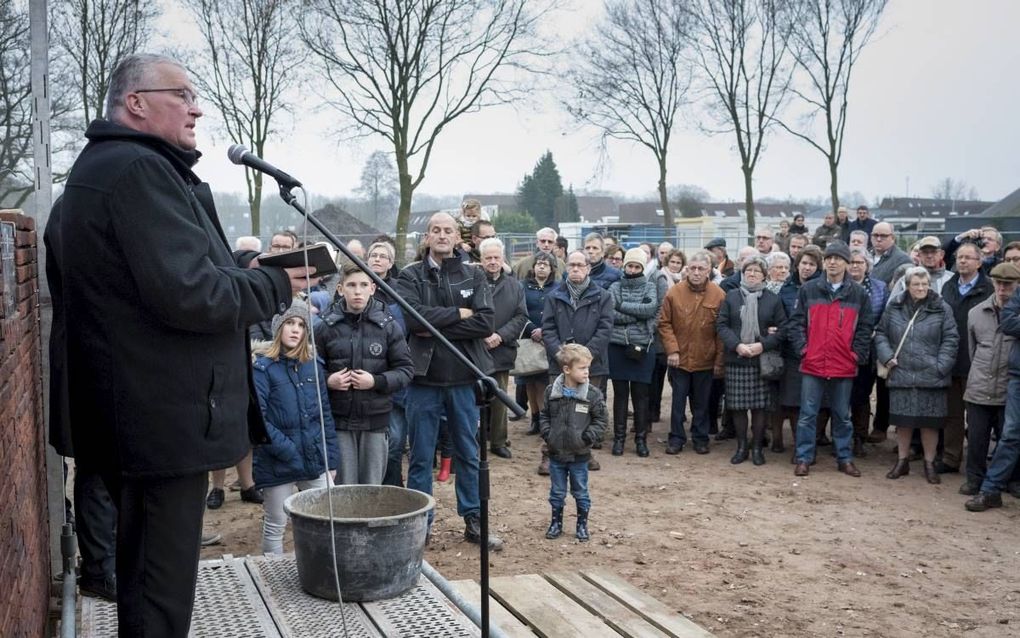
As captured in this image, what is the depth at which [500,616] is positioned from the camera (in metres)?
4.90

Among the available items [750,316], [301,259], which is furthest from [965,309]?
[301,259]

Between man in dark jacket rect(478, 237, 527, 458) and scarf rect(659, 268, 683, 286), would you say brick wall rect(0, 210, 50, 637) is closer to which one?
man in dark jacket rect(478, 237, 527, 458)

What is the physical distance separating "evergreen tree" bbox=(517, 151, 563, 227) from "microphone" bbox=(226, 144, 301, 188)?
5003 centimetres

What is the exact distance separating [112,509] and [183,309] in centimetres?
266

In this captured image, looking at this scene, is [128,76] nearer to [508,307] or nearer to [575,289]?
[508,307]

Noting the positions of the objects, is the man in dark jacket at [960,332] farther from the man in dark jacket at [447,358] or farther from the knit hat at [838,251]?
the man in dark jacket at [447,358]

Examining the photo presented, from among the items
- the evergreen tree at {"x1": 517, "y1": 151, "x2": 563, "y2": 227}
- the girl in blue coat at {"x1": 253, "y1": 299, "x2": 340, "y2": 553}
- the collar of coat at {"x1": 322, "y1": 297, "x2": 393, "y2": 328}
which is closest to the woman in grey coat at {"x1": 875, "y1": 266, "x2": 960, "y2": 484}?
the collar of coat at {"x1": 322, "y1": 297, "x2": 393, "y2": 328}

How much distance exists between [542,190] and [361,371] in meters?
49.0

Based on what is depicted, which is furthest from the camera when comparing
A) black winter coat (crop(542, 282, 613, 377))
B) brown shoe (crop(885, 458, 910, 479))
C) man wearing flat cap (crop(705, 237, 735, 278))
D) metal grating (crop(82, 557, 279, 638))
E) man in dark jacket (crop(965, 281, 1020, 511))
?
man wearing flat cap (crop(705, 237, 735, 278))

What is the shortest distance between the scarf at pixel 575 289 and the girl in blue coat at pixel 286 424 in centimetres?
372

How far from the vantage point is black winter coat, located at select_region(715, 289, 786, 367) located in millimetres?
9141

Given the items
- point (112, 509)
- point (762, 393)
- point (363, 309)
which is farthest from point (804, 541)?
point (112, 509)

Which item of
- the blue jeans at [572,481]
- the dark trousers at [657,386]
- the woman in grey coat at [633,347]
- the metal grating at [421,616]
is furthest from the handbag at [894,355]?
the metal grating at [421,616]

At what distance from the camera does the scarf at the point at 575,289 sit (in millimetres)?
9008
